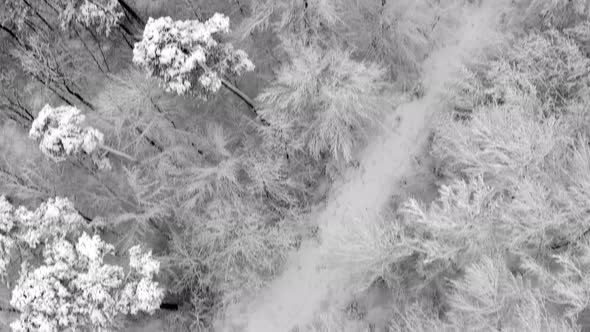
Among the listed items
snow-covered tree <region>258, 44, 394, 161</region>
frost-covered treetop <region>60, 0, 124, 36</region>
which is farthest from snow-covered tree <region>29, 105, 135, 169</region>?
snow-covered tree <region>258, 44, 394, 161</region>

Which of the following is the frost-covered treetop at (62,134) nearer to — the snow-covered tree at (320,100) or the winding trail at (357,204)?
the snow-covered tree at (320,100)

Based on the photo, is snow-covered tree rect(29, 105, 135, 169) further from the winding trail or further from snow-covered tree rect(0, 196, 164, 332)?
the winding trail

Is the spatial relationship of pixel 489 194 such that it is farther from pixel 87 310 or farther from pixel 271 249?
pixel 87 310

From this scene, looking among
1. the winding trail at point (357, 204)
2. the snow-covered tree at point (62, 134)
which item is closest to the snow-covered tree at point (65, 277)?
the snow-covered tree at point (62, 134)

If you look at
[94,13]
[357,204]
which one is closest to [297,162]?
[357,204]

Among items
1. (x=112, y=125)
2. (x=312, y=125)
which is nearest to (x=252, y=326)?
(x=312, y=125)

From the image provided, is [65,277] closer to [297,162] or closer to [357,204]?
[297,162]
